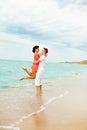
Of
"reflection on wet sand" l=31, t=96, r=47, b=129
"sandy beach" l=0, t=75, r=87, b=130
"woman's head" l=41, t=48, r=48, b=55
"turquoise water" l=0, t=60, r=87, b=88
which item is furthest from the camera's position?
"turquoise water" l=0, t=60, r=87, b=88

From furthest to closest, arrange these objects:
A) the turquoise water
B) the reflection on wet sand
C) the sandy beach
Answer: the turquoise water
the reflection on wet sand
the sandy beach

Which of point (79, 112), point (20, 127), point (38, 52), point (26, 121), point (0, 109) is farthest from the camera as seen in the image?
point (38, 52)

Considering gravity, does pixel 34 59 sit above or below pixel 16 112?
above

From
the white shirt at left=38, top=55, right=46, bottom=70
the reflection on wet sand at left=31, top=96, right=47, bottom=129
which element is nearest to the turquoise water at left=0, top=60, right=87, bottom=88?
the white shirt at left=38, top=55, right=46, bottom=70

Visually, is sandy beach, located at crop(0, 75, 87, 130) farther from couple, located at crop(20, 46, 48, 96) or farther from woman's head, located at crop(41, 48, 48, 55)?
woman's head, located at crop(41, 48, 48, 55)

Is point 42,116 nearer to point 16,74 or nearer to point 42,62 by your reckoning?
point 42,62

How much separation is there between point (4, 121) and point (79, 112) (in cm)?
204

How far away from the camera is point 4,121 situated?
6734 millimetres

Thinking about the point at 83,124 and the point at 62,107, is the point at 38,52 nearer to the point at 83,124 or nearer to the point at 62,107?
the point at 62,107

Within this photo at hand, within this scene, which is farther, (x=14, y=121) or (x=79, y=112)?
(x=79, y=112)

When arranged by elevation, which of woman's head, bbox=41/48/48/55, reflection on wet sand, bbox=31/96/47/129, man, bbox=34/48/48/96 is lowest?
reflection on wet sand, bbox=31/96/47/129

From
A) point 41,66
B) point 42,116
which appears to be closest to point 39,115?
point 42,116

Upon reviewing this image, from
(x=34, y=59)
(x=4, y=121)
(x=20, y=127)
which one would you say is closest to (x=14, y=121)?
(x=4, y=121)

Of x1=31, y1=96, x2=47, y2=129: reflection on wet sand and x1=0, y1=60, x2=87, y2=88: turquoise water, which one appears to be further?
x1=0, y1=60, x2=87, y2=88: turquoise water
